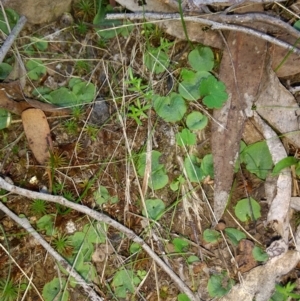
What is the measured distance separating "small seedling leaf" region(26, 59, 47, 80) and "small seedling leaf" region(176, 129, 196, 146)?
79cm

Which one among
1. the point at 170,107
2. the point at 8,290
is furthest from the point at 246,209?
the point at 8,290

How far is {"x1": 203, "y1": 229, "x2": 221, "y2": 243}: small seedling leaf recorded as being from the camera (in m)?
2.39

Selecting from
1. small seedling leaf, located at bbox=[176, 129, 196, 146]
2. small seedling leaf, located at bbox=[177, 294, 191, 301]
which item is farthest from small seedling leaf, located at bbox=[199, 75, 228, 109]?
small seedling leaf, located at bbox=[177, 294, 191, 301]

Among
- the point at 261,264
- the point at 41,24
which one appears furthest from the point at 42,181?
the point at 261,264

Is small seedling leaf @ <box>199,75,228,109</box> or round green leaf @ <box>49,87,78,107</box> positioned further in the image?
round green leaf @ <box>49,87,78,107</box>

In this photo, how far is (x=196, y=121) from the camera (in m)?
2.42

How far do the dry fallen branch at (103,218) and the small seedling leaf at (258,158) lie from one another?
62 cm

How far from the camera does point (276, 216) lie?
7.70 feet

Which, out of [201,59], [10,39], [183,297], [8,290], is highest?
[201,59]

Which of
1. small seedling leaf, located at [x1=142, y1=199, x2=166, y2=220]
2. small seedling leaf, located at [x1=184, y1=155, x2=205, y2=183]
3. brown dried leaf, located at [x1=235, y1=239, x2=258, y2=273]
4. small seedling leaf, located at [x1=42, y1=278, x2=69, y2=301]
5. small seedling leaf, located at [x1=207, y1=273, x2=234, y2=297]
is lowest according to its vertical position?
small seedling leaf, located at [x1=42, y1=278, x2=69, y2=301]

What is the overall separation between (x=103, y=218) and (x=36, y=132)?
544 mm

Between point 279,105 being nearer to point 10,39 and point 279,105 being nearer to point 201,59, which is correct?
point 201,59

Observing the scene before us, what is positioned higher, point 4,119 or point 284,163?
point 284,163

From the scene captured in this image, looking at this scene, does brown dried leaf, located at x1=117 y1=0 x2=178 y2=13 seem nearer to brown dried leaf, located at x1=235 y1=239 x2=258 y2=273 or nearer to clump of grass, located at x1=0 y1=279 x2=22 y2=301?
brown dried leaf, located at x1=235 y1=239 x2=258 y2=273
